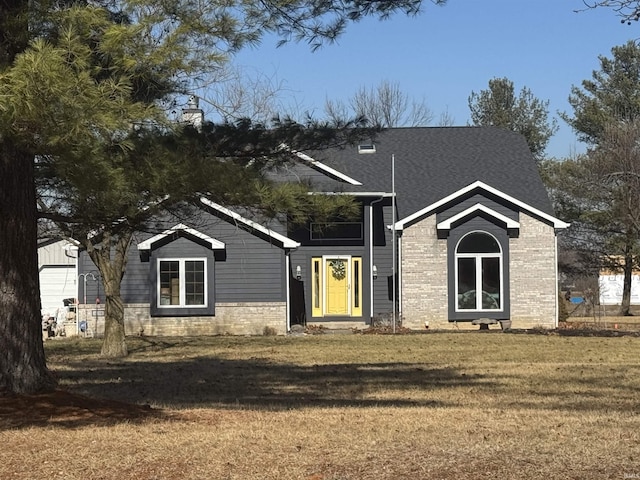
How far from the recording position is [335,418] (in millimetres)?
10484

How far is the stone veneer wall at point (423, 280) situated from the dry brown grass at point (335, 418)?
25.8 ft

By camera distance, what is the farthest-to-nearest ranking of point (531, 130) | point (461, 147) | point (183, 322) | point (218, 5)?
1. point (531, 130)
2. point (461, 147)
3. point (183, 322)
4. point (218, 5)

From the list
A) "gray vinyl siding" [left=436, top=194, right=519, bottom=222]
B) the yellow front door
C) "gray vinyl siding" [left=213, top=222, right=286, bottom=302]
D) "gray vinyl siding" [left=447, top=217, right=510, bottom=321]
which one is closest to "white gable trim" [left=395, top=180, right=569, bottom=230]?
"gray vinyl siding" [left=436, top=194, right=519, bottom=222]

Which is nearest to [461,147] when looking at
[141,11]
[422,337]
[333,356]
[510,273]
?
[510,273]

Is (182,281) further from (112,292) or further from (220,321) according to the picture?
(112,292)

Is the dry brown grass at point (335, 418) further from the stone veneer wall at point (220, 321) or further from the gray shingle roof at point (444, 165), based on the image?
the gray shingle roof at point (444, 165)

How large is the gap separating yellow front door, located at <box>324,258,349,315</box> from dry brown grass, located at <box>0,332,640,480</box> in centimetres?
901

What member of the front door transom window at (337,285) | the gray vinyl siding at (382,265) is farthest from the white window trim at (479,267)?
the front door transom window at (337,285)

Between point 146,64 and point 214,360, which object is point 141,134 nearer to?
point 146,64

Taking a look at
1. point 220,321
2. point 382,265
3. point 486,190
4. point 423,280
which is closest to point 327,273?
point 382,265

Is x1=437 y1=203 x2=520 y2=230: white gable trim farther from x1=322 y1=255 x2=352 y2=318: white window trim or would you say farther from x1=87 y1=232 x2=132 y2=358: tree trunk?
x1=87 y1=232 x2=132 y2=358: tree trunk

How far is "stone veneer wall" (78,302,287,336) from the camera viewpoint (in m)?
27.4

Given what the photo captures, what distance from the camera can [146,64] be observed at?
9.29 meters

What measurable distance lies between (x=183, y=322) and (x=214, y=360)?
768cm
